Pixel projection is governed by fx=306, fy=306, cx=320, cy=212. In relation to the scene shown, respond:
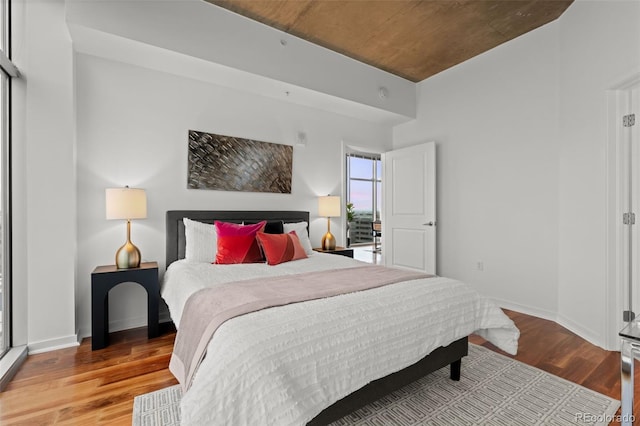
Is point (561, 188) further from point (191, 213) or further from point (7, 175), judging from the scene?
point (7, 175)

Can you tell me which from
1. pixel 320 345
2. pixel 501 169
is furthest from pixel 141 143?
pixel 501 169

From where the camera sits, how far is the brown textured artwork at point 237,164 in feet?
11.1

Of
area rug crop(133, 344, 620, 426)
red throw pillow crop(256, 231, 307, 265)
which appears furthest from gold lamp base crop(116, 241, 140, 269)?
area rug crop(133, 344, 620, 426)

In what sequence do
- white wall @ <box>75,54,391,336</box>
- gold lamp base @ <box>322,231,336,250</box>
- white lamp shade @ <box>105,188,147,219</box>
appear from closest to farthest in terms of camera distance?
white lamp shade @ <box>105,188,147,219</box> → white wall @ <box>75,54,391,336</box> → gold lamp base @ <box>322,231,336,250</box>

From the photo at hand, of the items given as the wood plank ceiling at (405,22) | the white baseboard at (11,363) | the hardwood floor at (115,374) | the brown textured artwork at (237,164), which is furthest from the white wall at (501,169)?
the white baseboard at (11,363)

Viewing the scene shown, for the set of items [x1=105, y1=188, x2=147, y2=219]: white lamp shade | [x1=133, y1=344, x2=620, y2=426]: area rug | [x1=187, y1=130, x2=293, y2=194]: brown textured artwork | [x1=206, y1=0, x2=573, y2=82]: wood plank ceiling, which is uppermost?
[x1=206, y1=0, x2=573, y2=82]: wood plank ceiling

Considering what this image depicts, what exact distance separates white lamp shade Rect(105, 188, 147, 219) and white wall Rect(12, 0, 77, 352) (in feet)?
0.95

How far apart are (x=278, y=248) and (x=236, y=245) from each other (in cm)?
40

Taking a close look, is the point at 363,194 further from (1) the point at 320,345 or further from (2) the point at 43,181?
(1) the point at 320,345

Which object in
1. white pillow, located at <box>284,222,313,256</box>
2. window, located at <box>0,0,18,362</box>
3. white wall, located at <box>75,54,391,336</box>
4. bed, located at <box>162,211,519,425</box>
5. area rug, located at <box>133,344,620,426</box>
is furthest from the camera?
white pillow, located at <box>284,222,313,256</box>

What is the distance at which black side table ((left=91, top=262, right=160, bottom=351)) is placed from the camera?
253 cm

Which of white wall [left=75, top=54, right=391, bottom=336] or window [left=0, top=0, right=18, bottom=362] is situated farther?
white wall [left=75, top=54, right=391, bottom=336]

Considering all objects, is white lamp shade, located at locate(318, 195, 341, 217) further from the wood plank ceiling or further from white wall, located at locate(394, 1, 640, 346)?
the wood plank ceiling

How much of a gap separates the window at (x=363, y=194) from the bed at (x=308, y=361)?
600 centimetres
